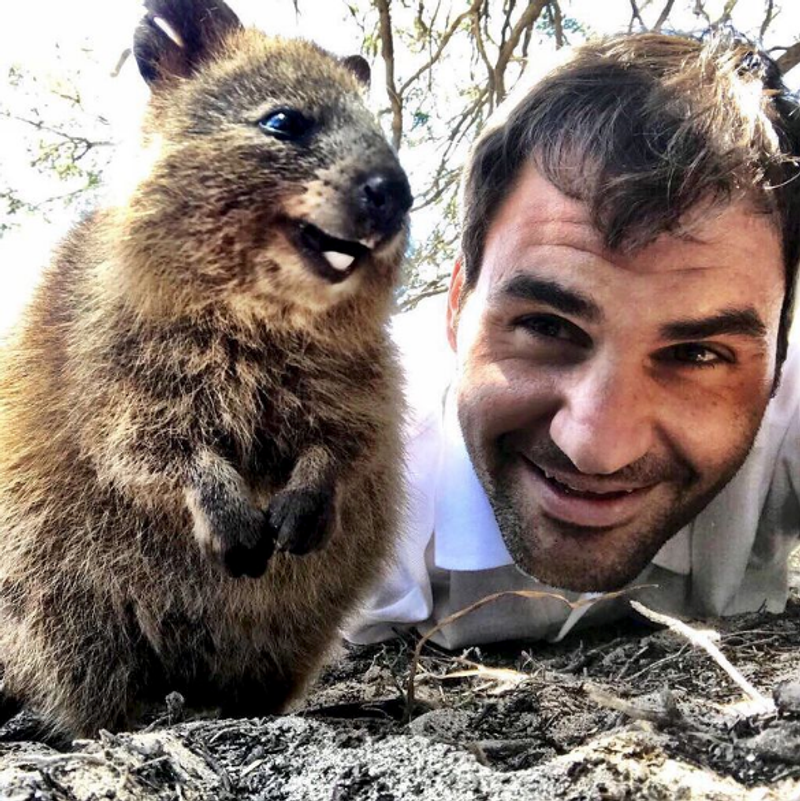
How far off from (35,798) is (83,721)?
1148 millimetres

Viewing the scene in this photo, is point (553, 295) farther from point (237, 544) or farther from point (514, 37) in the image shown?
point (514, 37)

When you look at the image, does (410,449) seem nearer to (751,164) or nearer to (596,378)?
(596,378)

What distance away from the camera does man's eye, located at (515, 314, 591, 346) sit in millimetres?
2500

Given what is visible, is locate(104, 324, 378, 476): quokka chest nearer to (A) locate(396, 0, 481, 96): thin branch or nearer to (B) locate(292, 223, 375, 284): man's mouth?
(B) locate(292, 223, 375, 284): man's mouth

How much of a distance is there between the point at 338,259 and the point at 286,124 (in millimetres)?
376

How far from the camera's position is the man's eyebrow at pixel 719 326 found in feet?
7.72

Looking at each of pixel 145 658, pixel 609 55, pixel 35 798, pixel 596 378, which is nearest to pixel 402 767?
pixel 35 798

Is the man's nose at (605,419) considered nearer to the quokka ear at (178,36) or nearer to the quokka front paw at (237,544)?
the quokka front paw at (237,544)

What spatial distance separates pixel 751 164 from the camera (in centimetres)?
245

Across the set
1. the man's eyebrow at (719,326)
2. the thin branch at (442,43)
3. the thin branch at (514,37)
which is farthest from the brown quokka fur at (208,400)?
the thin branch at (442,43)

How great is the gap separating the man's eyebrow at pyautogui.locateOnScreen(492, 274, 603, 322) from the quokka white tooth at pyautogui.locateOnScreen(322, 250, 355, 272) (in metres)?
0.65

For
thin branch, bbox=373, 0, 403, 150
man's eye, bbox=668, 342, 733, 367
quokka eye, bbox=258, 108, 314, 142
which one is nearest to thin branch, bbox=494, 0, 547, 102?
thin branch, bbox=373, 0, 403, 150

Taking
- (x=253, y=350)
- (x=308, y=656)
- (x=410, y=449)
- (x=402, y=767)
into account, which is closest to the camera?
(x=402, y=767)

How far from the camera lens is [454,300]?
3.31 meters
